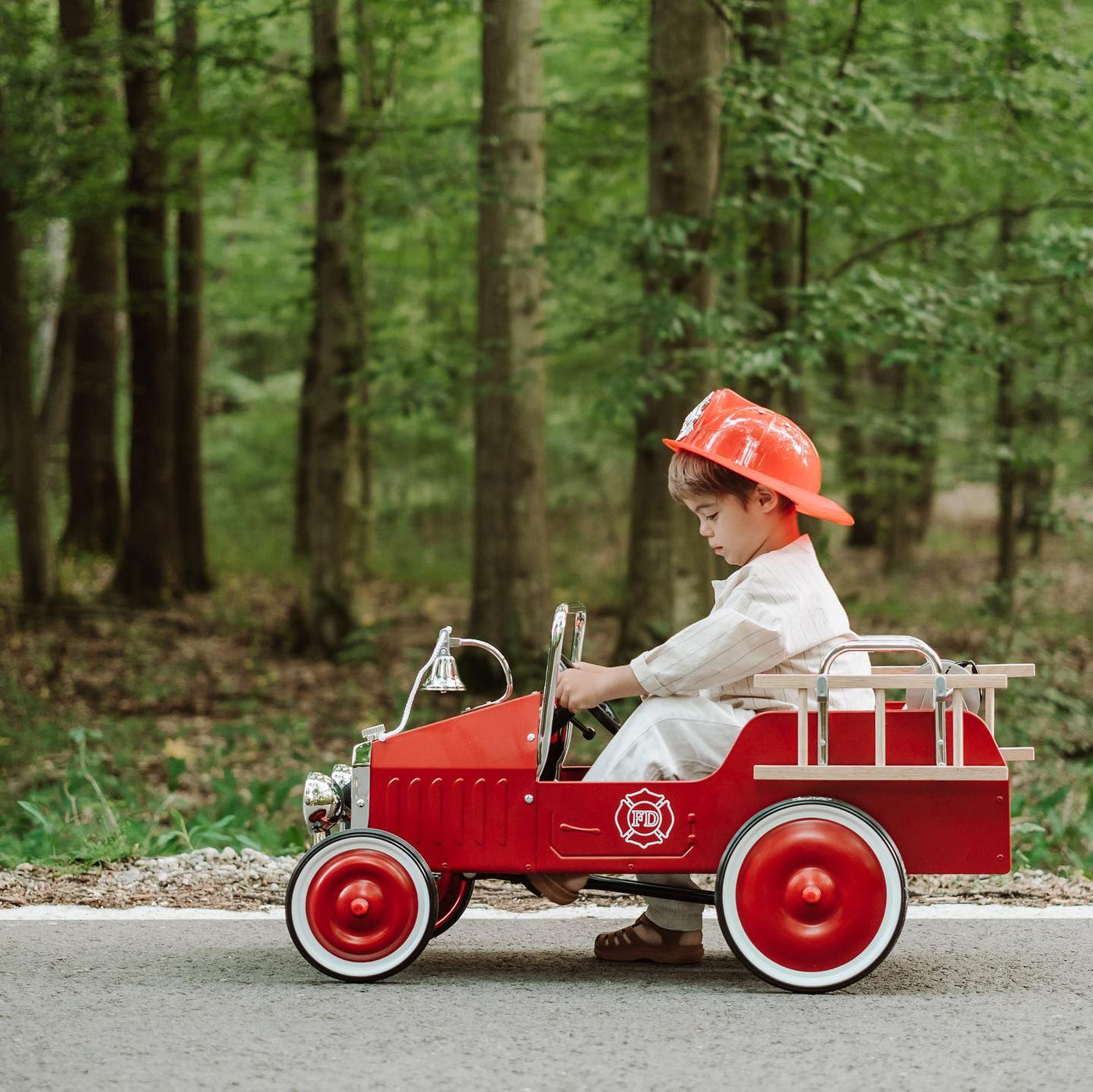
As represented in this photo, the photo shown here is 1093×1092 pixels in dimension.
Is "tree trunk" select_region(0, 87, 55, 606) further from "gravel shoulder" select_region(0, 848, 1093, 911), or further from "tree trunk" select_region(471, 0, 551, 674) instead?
"gravel shoulder" select_region(0, 848, 1093, 911)

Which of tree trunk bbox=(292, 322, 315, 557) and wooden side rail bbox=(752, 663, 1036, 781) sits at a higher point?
tree trunk bbox=(292, 322, 315, 557)

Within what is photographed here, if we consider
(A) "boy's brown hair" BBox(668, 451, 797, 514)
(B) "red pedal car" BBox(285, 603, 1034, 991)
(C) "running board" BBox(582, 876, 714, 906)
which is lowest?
(C) "running board" BBox(582, 876, 714, 906)

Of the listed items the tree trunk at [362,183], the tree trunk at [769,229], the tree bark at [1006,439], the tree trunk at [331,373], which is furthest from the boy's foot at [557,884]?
the tree trunk at [331,373]

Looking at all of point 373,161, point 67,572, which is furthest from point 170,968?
point 67,572

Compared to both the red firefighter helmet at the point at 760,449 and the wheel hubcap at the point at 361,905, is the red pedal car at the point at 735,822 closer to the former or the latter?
the wheel hubcap at the point at 361,905

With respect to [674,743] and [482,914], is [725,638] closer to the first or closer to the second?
[674,743]

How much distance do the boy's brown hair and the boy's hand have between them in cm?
56

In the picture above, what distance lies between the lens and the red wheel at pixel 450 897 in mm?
4094

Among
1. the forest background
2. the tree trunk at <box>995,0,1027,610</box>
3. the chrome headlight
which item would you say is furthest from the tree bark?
the chrome headlight

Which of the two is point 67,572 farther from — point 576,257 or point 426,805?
point 426,805

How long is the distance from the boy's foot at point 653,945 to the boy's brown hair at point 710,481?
1.23m

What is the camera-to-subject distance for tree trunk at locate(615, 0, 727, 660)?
29.2 feet

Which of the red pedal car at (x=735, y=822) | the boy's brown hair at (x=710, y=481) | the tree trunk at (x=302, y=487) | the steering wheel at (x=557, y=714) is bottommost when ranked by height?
the red pedal car at (x=735, y=822)

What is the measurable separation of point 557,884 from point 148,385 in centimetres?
1448
